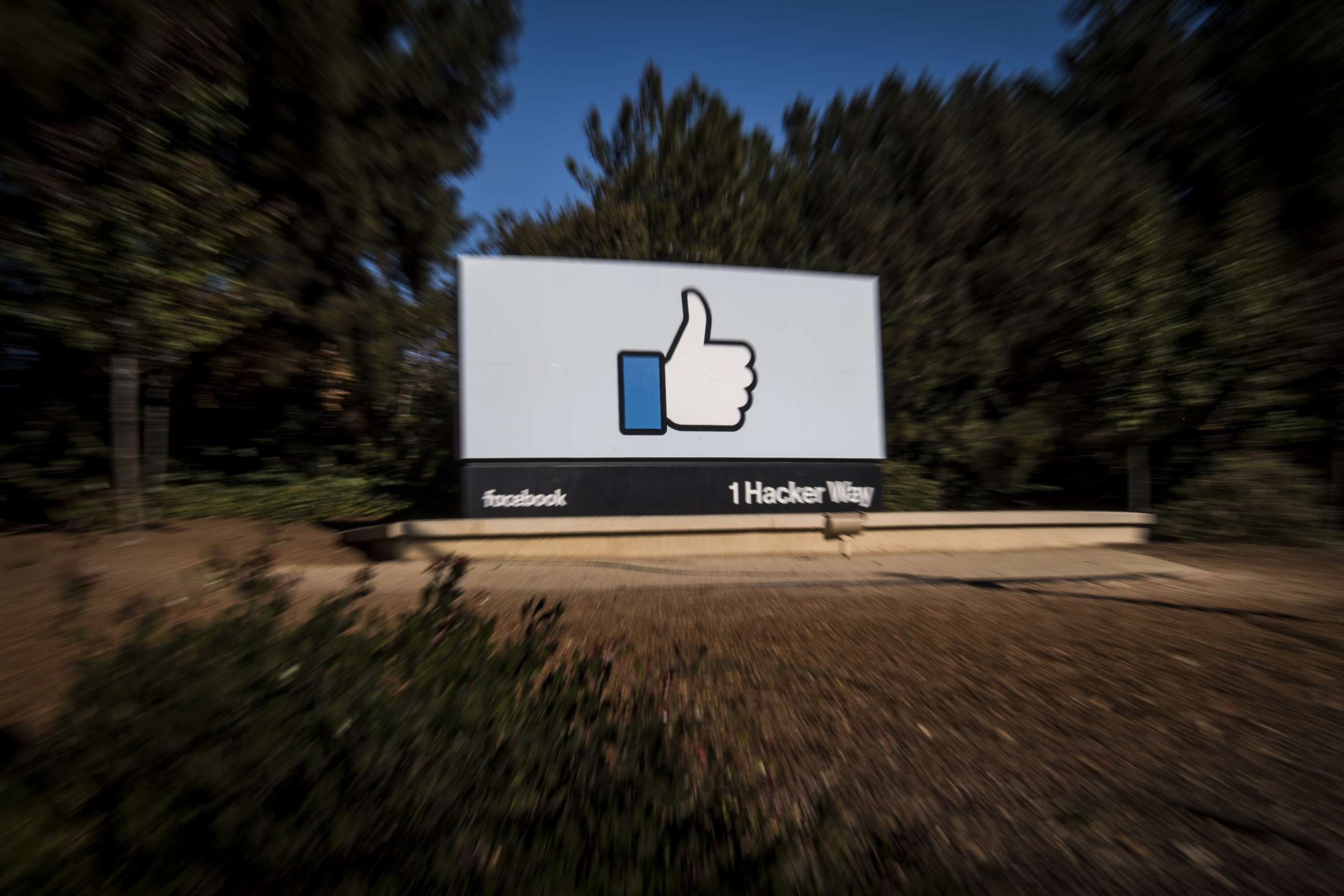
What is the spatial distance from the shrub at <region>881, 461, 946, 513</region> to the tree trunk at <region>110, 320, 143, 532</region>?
1164cm

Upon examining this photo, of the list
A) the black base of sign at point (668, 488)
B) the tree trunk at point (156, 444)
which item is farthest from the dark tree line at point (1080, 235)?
the tree trunk at point (156, 444)

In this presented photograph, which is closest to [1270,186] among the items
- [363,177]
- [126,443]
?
[363,177]

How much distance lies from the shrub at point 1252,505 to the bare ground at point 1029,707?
4.12 metres

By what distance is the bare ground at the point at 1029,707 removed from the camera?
7.37ft

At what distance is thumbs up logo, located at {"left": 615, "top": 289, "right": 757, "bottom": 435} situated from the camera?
359 inches

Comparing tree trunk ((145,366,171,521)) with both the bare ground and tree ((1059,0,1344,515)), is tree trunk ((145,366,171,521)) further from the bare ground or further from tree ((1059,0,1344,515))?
tree ((1059,0,1344,515))

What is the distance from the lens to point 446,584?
9.48 feet

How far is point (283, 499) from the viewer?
11523 millimetres

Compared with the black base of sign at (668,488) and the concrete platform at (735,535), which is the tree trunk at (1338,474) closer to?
the concrete platform at (735,535)

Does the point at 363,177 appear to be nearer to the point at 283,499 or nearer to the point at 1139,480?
the point at 283,499

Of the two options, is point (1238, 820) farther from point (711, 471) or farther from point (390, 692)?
point (711, 471)

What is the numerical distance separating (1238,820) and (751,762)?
1632mm

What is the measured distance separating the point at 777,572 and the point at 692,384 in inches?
112

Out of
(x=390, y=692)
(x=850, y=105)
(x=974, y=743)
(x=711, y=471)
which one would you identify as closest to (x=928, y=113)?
(x=850, y=105)
